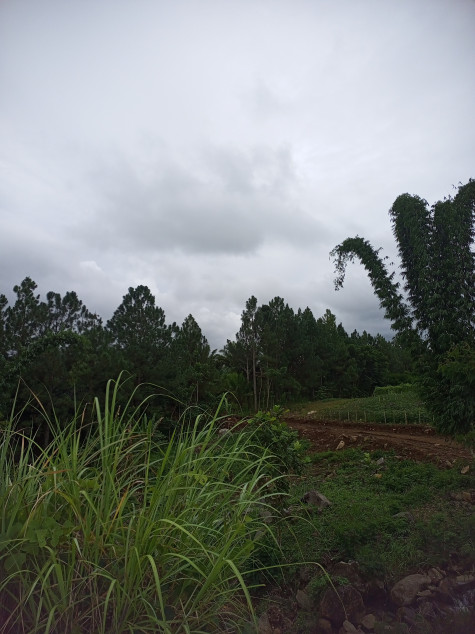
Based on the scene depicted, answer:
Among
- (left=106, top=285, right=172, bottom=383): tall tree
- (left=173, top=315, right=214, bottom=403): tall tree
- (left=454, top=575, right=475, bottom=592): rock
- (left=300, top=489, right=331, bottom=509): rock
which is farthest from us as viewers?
(left=173, top=315, right=214, bottom=403): tall tree

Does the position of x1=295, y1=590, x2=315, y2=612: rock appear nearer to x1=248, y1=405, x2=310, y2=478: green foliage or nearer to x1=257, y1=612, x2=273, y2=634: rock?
x1=257, y1=612, x2=273, y2=634: rock

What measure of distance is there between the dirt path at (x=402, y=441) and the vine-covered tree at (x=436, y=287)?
4.32ft

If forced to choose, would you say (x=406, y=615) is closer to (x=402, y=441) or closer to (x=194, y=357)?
(x=402, y=441)

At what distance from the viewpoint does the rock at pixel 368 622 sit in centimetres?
255

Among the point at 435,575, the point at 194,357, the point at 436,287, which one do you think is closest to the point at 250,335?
the point at 194,357

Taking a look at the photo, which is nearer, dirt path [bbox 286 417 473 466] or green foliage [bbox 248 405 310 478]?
green foliage [bbox 248 405 310 478]

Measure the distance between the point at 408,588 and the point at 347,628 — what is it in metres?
0.68

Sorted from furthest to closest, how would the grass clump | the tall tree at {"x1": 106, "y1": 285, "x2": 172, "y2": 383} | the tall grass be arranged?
the tall tree at {"x1": 106, "y1": 285, "x2": 172, "y2": 383}
the grass clump
the tall grass

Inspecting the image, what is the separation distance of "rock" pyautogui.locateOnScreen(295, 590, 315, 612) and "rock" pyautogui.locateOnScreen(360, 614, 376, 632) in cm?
34

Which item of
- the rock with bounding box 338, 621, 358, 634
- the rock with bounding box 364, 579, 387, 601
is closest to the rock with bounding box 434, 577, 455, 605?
the rock with bounding box 364, 579, 387, 601

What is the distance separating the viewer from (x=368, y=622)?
2598 millimetres

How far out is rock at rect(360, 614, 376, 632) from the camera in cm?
255

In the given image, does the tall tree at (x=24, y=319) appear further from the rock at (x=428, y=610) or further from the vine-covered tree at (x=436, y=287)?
the rock at (x=428, y=610)

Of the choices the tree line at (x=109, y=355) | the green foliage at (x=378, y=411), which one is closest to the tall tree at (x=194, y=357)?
the tree line at (x=109, y=355)
